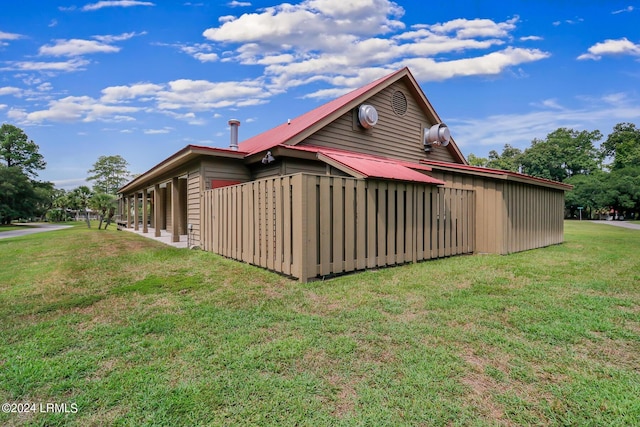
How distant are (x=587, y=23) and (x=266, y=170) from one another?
1482 centimetres

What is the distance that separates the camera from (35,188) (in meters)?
40.6

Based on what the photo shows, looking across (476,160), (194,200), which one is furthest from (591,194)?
(194,200)

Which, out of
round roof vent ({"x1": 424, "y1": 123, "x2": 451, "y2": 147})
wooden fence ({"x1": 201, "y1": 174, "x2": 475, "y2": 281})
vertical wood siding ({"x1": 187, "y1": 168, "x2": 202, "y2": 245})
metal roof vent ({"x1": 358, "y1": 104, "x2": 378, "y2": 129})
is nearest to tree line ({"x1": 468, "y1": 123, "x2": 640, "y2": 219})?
round roof vent ({"x1": 424, "y1": 123, "x2": 451, "y2": 147})

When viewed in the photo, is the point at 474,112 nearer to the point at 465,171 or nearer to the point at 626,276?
the point at 465,171

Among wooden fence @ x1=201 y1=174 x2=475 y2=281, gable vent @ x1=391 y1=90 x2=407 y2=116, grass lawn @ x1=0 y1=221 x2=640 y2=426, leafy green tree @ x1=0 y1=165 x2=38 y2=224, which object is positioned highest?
gable vent @ x1=391 y1=90 x2=407 y2=116

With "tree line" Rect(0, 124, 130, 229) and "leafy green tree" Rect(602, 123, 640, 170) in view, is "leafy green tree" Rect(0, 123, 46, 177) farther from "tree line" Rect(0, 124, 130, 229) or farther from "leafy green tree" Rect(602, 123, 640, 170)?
"leafy green tree" Rect(602, 123, 640, 170)

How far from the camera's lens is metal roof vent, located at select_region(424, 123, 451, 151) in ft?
41.7

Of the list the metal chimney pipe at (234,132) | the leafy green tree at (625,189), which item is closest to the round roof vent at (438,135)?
the metal chimney pipe at (234,132)

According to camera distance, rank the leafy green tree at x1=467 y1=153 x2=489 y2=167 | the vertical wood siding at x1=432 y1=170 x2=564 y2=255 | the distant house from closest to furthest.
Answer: the distant house, the vertical wood siding at x1=432 y1=170 x2=564 y2=255, the leafy green tree at x1=467 y1=153 x2=489 y2=167

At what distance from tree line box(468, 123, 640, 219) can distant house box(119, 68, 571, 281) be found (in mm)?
47549

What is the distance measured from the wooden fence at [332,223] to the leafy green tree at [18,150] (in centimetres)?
5248

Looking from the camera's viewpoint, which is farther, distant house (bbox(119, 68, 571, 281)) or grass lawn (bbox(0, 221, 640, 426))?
distant house (bbox(119, 68, 571, 281))

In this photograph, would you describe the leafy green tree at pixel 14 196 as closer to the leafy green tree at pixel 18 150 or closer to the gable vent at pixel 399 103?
the leafy green tree at pixel 18 150

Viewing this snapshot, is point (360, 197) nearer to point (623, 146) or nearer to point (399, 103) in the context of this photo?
point (399, 103)
